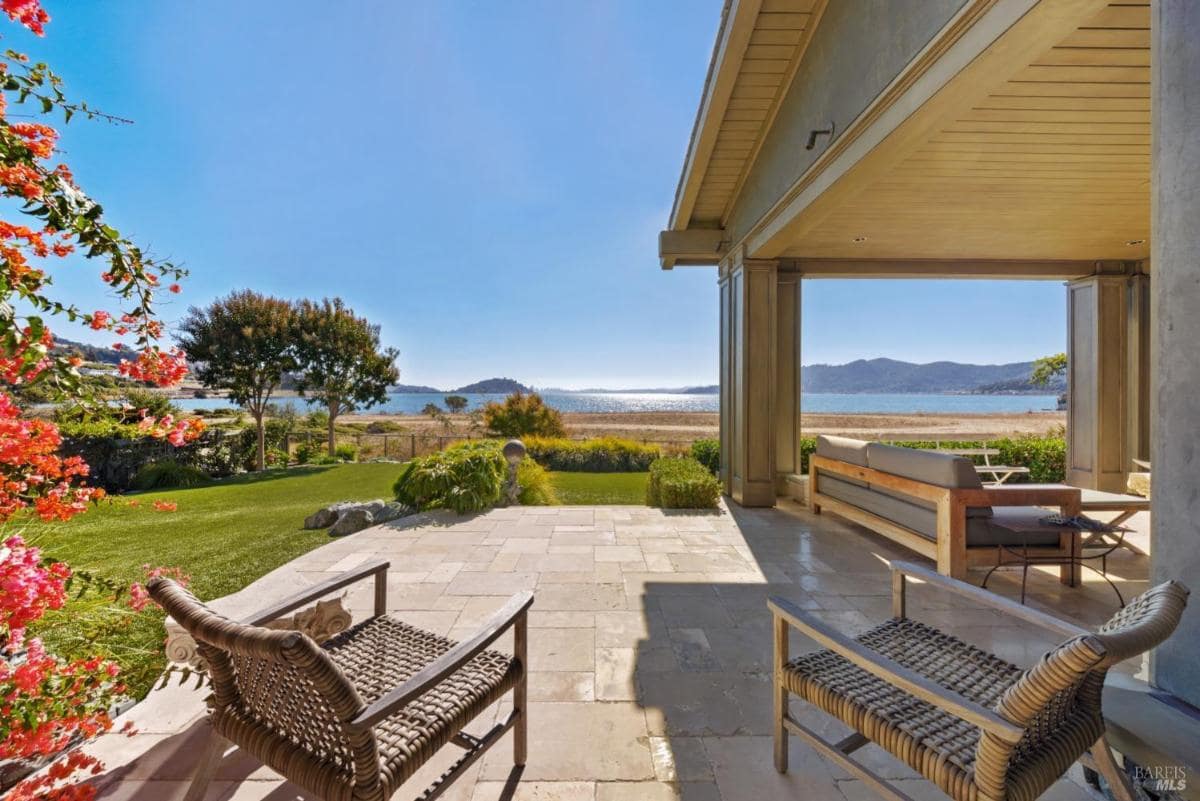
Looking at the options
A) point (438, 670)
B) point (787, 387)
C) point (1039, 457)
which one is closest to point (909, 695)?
point (438, 670)

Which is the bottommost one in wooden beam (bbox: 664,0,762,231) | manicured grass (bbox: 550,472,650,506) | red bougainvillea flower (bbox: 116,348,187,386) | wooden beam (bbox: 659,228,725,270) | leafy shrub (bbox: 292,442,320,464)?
manicured grass (bbox: 550,472,650,506)

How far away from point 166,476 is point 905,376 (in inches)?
3423

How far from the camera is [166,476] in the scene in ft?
28.6

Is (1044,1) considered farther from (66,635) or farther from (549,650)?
(66,635)

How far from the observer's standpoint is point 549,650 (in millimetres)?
2455

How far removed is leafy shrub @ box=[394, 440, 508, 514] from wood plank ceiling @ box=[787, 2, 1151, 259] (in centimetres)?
453

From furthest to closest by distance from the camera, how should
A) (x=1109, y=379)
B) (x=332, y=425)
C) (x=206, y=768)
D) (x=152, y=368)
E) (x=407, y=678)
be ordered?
1. (x=332, y=425)
2. (x=1109, y=379)
3. (x=152, y=368)
4. (x=407, y=678)
5. (x=206, y=768)

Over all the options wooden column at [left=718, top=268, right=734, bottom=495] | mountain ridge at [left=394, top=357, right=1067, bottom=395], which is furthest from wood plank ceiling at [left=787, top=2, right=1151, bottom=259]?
mountain ridge at [left=394, top=357, right=1067, bottom=395]

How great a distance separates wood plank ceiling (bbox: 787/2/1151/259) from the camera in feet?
8.33

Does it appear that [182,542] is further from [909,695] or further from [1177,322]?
[1177,322]

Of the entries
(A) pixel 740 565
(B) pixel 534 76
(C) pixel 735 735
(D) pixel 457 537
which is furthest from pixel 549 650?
(B) pixel 534 76

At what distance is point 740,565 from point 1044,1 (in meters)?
3.43

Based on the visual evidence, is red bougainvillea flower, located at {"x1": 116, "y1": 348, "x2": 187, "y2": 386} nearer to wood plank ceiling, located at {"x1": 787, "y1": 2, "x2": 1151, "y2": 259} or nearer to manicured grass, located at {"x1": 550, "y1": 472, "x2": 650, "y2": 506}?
wood plank ceiling, located at {"x1": 787, "y1": 2, "x2": 1151, "y2": 259}

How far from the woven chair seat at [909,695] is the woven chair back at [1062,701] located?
0.09m
